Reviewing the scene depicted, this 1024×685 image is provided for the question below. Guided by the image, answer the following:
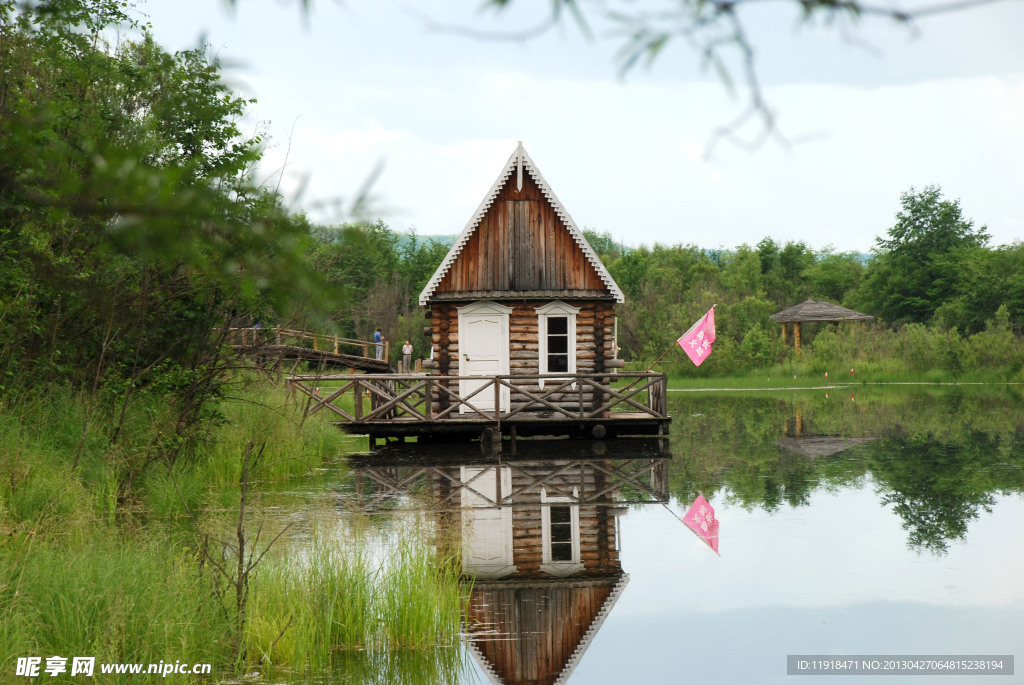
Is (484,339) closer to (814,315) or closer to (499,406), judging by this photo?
(499,406)

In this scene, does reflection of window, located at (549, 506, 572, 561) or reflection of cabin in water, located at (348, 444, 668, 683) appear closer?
reflection of cabin in water, located at (348, 444, 668, 683)

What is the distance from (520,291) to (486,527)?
11.3 meters

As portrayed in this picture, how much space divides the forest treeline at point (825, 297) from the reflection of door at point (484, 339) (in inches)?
623

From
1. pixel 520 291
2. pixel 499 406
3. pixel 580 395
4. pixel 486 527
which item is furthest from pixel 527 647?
pixel 520 291

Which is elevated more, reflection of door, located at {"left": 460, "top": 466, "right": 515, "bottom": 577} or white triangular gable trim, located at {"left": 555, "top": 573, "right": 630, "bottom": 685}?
reflection of door, located at {"left": 460, "top": 466, "right": 515, "bottom": 577}

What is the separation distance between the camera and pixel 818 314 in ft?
161

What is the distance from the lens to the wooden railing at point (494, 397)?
21.0 meters

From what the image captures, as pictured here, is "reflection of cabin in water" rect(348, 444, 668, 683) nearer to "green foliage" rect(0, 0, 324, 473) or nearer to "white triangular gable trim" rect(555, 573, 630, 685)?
"white triangular gable trim" rect(555, 573, 630, 685)

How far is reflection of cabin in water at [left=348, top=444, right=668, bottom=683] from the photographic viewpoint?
24.6 feet

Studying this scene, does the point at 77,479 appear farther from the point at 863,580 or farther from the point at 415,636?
the point at 863,580

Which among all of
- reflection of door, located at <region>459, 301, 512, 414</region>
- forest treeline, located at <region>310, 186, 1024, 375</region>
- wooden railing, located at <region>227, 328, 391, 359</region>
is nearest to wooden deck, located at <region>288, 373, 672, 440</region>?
reflection of door, located at <region>459, 301, 512, 414</region>

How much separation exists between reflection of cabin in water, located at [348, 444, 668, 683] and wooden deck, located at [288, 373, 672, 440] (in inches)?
96.5

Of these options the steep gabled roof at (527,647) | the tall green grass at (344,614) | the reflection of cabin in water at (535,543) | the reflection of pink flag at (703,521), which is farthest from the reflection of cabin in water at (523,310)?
the tall green grass at (344,614)

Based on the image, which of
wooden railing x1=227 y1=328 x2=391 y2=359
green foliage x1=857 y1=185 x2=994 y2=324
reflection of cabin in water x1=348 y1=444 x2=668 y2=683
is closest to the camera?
reflection of cabin in water x1=348 y1=444 x2=668 y2=683
